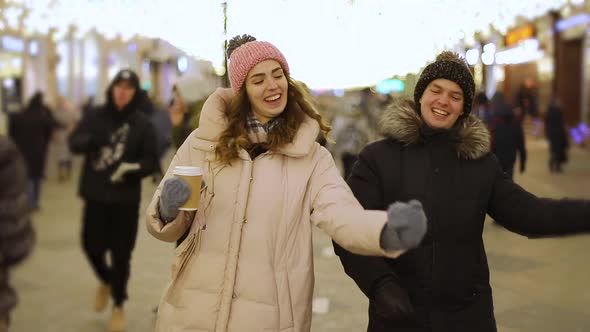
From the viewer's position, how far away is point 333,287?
5.75 metres

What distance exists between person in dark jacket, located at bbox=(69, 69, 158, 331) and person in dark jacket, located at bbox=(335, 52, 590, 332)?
2923 mm

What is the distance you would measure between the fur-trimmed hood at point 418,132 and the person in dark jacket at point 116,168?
9.47ft

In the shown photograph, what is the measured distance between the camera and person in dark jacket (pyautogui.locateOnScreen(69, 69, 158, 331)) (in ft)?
18.3

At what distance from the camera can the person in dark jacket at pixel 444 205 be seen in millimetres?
2814

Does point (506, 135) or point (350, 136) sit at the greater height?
point (506, 135)

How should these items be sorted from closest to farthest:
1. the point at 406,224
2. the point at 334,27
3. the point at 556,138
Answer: the point at 406,224 < the point at 334,27 < the point at 556,138

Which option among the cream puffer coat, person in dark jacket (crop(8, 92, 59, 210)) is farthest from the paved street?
person in dark jacket (crop(8, 92, 59, 210))

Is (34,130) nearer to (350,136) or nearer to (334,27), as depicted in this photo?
(350,136)

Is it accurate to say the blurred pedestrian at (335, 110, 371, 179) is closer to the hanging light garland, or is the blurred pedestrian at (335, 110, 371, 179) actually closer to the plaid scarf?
the hanging light garland

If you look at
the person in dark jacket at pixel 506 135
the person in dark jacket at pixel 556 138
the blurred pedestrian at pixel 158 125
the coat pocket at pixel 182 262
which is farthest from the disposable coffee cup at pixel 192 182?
the person in dark jacket at pixel 556 138

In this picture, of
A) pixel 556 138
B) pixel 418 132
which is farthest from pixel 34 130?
pixel 418 132

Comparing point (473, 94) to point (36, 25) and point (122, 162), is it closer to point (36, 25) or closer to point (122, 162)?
point (122, 162)

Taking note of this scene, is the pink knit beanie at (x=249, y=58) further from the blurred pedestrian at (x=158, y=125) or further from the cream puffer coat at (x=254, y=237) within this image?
the blurred pedestrian at (x=158, y=125)

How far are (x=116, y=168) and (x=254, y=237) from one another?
3051 millimetres
